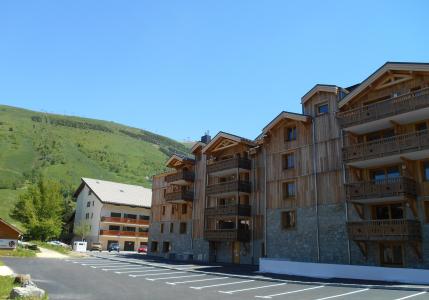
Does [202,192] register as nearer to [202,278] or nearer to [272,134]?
[272,134]

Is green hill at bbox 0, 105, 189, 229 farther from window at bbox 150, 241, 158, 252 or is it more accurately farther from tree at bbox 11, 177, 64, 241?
window at bbox 150, 241, 158, 252

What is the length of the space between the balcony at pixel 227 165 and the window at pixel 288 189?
6.44 meters

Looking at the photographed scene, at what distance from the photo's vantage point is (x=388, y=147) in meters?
28.1

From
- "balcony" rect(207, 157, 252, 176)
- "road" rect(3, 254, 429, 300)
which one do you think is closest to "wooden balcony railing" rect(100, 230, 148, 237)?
"balcony" rect(207, 157, 252, 176)

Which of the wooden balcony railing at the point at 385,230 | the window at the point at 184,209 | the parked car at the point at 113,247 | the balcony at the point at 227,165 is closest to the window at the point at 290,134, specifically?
the balcony at the point at 227,165

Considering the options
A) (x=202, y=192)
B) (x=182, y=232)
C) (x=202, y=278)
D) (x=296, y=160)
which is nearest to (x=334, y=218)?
(x=296, y=160)

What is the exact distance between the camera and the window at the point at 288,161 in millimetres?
36625

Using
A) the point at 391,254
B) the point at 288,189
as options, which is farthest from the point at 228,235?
the point at 391,254

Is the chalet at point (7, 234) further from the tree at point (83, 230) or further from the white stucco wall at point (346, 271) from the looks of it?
the white stucco wall at point (346, 271)

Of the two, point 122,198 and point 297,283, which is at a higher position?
point 122,198

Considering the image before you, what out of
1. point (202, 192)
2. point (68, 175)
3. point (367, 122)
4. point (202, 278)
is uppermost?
point (68, 175)

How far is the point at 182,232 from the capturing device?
5175 centimetres

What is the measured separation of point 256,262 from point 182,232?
605 inches

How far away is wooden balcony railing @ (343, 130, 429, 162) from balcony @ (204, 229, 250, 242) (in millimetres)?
14559
